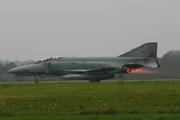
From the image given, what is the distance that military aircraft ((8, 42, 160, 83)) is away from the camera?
4425cm

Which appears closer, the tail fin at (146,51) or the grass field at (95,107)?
the grass field at (95,107)

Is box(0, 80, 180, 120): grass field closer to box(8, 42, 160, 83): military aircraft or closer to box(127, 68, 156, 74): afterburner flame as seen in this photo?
box(8, 42, 160, 83): military aircraft

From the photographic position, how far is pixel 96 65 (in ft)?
149

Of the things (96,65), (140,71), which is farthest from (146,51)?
(96,65)

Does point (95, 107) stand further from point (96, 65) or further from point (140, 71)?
point (140, 71)

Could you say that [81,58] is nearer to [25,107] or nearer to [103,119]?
[25,107]

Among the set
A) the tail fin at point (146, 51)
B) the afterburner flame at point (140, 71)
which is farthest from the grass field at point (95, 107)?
the afterburner flame at point (140, 71)

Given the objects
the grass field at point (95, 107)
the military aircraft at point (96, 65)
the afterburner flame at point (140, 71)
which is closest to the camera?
the grass field at point (95, 107)

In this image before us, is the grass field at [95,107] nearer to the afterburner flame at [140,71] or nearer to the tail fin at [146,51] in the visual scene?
the tail fin at [146,51]

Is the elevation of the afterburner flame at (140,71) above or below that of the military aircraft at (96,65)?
below

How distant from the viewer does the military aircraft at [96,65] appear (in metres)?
44.2

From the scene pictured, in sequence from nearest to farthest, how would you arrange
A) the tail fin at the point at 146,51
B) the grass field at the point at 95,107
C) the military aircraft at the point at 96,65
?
the grass field at the point at 95,107 < the military aircraft at the point at 96,65 < the tail fin at the point at 146,51

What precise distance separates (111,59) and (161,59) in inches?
475

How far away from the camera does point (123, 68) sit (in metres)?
45.1
